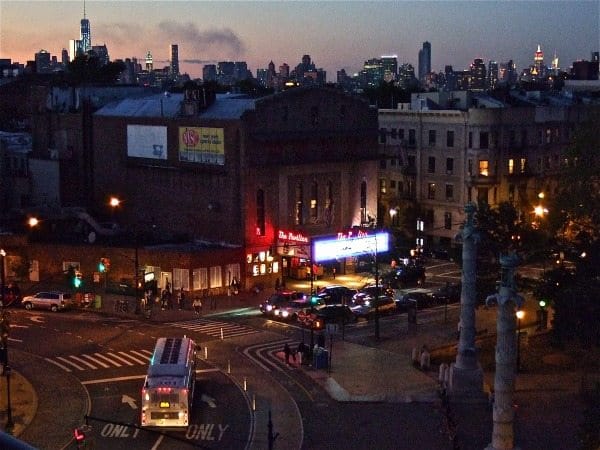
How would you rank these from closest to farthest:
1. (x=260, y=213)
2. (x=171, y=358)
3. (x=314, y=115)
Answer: (x=171, y=358) < (x=260, y=213) < (x=314, y=115)

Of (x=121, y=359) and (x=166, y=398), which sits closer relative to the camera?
(x=166, y=398)

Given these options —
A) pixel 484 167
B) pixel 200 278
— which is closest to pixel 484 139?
pixel 484 167

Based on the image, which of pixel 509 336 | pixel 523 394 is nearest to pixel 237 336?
pixel 523 394

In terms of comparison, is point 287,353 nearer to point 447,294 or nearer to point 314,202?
point 447,294

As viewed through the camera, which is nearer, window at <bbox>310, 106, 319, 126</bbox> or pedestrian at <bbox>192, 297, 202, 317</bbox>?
pedestrian at <bbox>192, 297, 202, 317</bbox>

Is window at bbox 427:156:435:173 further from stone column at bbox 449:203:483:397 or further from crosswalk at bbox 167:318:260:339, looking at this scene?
stone column at bbox 449:203:483:397

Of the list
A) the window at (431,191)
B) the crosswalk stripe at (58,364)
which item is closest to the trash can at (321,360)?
the crosswalk stripe at (58,364)

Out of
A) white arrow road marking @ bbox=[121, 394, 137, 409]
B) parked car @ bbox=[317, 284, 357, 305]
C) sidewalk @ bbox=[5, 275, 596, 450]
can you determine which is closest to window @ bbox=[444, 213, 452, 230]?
parked car @ bbox=[317, 284, 357, 305]
